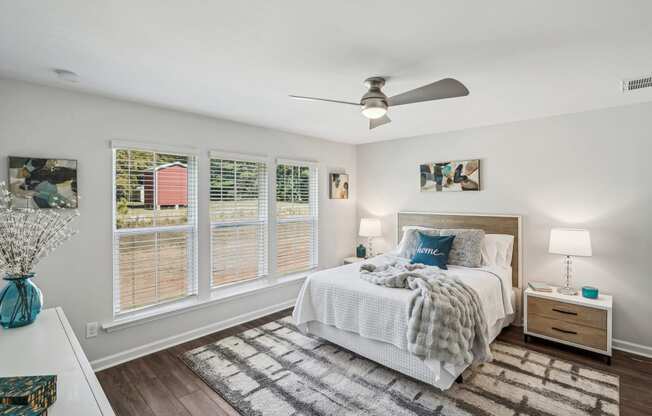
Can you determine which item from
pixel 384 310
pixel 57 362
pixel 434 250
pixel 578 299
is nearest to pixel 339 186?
pixel 434 250

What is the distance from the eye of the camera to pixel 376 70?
228 cm

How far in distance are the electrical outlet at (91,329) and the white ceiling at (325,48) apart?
78.7 inches

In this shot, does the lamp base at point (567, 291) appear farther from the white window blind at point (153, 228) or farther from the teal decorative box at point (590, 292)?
the white window blind at point (153, 228)

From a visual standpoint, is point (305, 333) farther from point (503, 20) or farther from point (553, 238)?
point (503, 20)

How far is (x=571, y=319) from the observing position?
3041 mm

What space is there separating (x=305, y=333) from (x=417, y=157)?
288 centimetres

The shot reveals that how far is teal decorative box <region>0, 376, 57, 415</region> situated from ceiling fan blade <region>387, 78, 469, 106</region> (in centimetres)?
227

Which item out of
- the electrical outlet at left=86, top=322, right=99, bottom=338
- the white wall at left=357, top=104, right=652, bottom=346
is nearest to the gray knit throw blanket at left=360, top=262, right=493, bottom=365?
the white wall at left=357, top=104, right=652, bottom=346

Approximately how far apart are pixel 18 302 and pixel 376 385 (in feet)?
7.82

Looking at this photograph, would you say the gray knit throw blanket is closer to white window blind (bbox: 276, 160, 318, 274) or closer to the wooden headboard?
the wooden headboard

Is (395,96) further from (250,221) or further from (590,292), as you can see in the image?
(590,292)

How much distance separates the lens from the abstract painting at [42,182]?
239 cm

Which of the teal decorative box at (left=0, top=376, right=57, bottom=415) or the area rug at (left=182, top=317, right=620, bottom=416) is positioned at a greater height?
the teal decorative box at (left=0, top=376, right=57, bottom=415)

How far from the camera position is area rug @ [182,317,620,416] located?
2.26 metres
